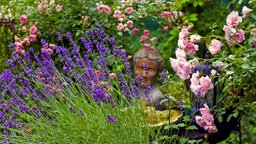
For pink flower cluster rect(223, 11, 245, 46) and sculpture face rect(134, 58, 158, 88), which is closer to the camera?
pink flower cluster rect(223, 11, 245, 46)

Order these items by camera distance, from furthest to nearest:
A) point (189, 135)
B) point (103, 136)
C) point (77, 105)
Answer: point (189, 135), point (77, 105), point (103, 136)

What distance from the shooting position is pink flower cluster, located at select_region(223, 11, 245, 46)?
3512 mm

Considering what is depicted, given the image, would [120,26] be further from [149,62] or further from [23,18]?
[23,18]

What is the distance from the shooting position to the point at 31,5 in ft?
22.1

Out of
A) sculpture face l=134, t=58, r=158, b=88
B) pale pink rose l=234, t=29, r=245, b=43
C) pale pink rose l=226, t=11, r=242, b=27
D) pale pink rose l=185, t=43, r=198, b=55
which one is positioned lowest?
sculpture face l=134, t=58, r=158, b=88

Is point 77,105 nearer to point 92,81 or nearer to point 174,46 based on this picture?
point 92,81

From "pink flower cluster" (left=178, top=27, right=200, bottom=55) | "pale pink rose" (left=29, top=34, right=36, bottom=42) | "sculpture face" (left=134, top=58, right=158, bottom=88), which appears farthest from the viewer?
"pale pink rose" (left=29, top=34, right=36, bottom=42)

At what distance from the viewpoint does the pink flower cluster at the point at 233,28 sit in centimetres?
351

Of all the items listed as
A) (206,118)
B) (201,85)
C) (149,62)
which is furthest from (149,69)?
(201,85)

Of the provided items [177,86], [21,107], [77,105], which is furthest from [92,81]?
[177,86]

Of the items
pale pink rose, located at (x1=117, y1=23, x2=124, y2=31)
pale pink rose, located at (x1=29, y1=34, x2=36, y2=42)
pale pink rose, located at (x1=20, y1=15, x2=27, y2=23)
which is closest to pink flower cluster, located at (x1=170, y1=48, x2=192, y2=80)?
pale pink rose, located at (x1=117, y1=23, x2=124, y2=31)

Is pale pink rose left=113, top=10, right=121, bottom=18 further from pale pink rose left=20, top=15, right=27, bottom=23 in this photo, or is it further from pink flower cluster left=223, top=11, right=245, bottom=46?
pink flower cluster left=223, top=11, right=245, bottom=46

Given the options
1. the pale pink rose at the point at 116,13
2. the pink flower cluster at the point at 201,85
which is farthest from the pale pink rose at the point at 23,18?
the pink flower cluster at the point at 201,85

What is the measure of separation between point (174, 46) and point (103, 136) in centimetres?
302
